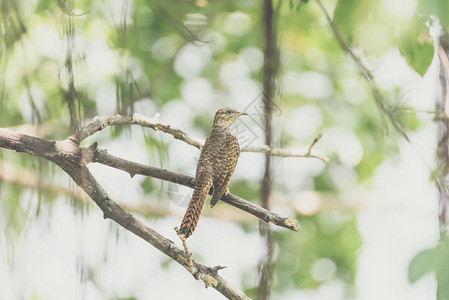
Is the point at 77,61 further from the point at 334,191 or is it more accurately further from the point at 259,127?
the point at 334,191

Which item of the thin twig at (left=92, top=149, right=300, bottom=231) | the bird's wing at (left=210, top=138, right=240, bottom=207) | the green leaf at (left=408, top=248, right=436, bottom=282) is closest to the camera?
the green leaf at (left=408, top=248, right=436, bottom=282)

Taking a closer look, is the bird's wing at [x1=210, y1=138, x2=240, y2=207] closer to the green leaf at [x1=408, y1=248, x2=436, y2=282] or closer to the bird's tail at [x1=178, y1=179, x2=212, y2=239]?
the bird's tail at [x1=178, y1=179, x2=212, y2=239]

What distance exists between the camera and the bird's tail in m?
1.13

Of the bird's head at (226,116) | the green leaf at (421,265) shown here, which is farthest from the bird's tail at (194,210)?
the green leaf at (421,265)

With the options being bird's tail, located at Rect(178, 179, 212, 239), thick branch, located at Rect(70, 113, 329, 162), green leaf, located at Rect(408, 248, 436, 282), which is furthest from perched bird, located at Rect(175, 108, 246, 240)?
green leaf, located at Rect(408, 248, 436, 282)

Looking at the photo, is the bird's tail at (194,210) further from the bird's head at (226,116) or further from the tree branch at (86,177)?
the bird's head at (226,116)

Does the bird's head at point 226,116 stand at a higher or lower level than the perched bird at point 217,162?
higher

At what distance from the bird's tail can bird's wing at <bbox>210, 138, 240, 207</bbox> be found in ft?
0.26

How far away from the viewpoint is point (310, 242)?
26.7 ft

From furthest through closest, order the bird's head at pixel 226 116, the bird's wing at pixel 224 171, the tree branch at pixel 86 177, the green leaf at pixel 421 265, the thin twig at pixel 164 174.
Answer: the bird's head at pixel 226 116, the bird's wing at pixel 224 171, the thin twig at pixel 164 174, the tree branch at pixel 86 177, the green leaf at pixel 421 265

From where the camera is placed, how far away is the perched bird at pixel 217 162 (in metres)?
1.38

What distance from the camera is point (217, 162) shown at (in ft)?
4.88

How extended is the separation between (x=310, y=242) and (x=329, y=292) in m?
0.88

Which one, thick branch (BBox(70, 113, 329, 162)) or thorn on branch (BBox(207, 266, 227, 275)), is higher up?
thick branch (BBox(70, 113, 329, 162))
